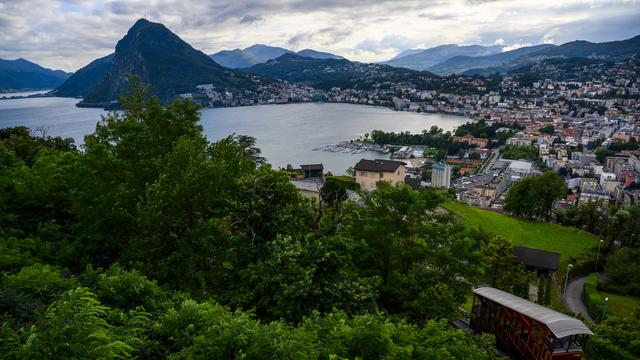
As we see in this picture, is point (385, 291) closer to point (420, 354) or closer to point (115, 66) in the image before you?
point (420, 354)

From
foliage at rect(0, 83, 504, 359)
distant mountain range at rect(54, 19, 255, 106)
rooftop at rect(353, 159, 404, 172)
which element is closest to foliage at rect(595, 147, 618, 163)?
rooftop at rect(353, 159, 404, 172)

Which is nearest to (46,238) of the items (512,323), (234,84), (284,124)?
(512,323)

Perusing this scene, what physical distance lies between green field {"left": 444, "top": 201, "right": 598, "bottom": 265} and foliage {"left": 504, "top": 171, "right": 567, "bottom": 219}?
1.02 m

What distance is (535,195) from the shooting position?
3234 centimetres

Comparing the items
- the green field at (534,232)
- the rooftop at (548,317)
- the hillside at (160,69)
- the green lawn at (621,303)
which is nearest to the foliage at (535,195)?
the green field at (534,232)

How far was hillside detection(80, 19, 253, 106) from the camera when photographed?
506 ft

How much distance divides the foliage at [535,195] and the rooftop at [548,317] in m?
23.2

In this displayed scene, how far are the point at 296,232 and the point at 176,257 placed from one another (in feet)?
8.80

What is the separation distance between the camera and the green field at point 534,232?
2752cm

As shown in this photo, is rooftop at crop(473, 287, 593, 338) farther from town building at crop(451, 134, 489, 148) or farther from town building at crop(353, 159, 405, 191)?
town building at crop(451, 134, 489, 148)

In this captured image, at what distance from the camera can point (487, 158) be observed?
81688 mm

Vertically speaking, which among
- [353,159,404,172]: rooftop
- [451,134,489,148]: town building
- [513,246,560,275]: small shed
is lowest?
[513,246,560,275]: small shed

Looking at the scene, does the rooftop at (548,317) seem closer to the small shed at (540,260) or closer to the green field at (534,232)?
the small shed at (540,260)

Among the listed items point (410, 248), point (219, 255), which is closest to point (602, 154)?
point (410, 248)
